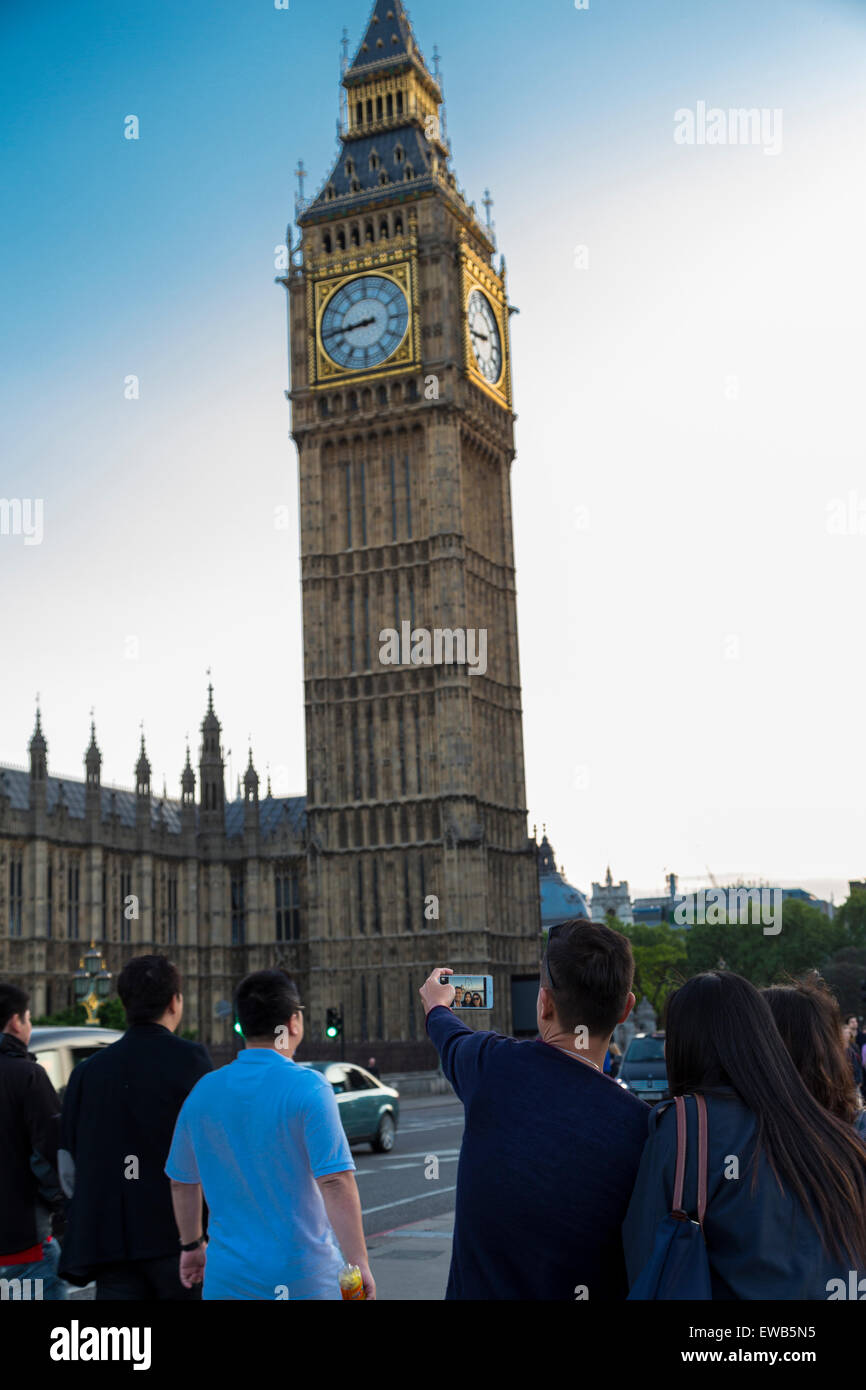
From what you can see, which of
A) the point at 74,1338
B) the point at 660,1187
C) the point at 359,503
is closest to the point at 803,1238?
the point at 660,1187

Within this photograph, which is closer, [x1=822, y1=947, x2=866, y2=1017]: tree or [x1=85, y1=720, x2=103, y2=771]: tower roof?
[x1=85, y1=720, x2=103, y2=771]: tower roof

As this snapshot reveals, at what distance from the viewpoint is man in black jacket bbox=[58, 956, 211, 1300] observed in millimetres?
5562

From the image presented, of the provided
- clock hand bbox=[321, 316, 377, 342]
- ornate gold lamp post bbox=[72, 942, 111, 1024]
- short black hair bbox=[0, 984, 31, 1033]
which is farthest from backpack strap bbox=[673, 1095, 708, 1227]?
clock hand bbox=[321, 316, 377, 342]

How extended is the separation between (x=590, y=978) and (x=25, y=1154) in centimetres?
360

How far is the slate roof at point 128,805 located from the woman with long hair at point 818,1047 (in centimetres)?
4926

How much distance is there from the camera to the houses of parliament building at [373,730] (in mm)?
51812

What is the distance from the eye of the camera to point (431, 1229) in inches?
497

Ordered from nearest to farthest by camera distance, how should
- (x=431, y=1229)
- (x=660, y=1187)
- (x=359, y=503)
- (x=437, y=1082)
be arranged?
(x=660, y=1187), (x=431, y=1229), (x=437, y=1082), (x=359, y=503)

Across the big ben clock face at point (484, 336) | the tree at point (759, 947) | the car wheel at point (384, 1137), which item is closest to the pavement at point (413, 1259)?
the car wheel at point (384, 1137)

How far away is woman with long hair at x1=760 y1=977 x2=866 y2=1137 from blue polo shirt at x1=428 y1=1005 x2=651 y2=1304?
0.56 metres

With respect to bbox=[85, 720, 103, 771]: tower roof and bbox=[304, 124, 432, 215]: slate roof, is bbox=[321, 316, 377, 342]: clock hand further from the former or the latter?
bbox=[85, 720, 103, 771]: tower roof

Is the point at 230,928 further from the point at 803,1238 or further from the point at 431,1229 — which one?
the point at 803,1238

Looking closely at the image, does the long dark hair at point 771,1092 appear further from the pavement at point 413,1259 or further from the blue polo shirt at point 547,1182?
the pavement at point 413,1259

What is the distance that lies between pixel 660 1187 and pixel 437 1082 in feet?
156
